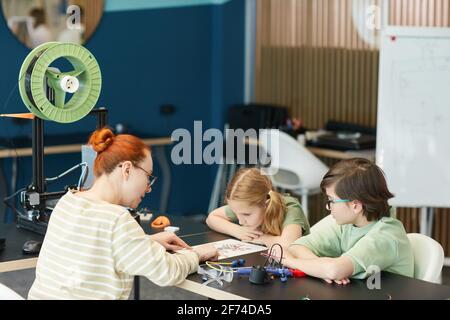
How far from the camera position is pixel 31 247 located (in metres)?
2.84

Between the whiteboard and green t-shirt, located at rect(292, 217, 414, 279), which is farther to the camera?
the whiteboard

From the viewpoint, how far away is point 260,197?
3051mm

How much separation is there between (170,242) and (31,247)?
470 mm

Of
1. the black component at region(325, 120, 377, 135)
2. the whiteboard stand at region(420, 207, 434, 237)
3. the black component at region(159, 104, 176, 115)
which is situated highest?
the black component at region(159, 104, 176, 115)

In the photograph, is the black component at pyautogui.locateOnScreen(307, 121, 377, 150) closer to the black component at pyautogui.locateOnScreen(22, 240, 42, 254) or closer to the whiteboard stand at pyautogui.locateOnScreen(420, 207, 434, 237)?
the whiteboard stand at pyautogui.locateOnScreen(420, 207, 434, 237)

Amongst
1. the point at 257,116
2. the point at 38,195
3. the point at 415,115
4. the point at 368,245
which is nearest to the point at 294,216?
the point at 368,245

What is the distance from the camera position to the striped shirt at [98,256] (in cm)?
238

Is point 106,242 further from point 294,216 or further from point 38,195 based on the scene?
point 294,216

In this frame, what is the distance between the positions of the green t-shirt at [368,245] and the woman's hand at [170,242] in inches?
15.1

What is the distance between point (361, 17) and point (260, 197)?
8.73 ft

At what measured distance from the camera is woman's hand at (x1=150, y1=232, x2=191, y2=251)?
283cm

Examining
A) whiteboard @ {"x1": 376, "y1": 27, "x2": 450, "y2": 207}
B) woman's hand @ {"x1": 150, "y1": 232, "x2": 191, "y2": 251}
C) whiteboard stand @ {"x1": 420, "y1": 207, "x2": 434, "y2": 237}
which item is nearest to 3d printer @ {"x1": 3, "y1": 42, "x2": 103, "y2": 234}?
woman's hand @ {"x1": 150, "y1": 232, "x2": 191, "y2": 251}

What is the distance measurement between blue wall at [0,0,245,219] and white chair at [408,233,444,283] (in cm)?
322
